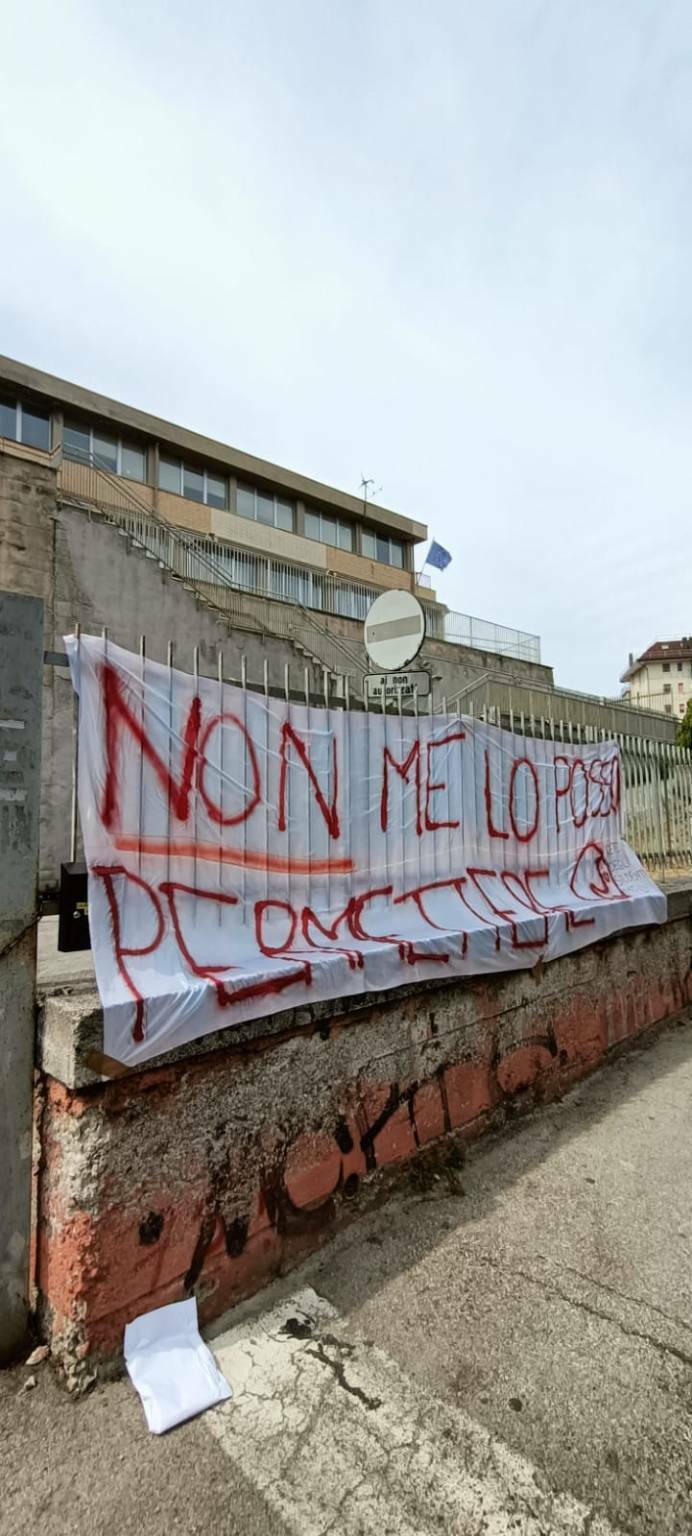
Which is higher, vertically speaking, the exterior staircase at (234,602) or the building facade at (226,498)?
the building facade at (226,498)

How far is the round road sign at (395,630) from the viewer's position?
5.02 m

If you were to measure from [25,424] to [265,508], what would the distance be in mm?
9409

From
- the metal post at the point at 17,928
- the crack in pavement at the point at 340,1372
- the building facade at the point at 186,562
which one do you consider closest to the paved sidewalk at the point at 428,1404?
the crack in pavement at the point at 340,1372

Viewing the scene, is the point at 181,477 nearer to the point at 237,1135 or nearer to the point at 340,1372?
the point at 237,1135

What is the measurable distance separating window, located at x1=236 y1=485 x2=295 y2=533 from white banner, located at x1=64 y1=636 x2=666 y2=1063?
86.9ft

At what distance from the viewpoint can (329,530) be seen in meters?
31.6

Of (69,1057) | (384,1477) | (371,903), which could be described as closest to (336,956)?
(371,903)

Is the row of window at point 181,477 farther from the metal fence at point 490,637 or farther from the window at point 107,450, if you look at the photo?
the metal fence at point 490,637

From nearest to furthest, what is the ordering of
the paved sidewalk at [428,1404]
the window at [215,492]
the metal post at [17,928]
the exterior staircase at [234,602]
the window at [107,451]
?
the paved sidewalk at [428,1404]
the metal post at [17,928]
the exterior staircase at [234,602]
the window at [107,451]
the window at [215,492]

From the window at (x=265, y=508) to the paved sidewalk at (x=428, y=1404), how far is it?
28.2 m

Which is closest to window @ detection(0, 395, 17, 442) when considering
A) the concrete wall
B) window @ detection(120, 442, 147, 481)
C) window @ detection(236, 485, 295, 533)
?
window @ detection(120, 442, 147, 481)

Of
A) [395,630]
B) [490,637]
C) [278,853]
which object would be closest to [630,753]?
[395,630]

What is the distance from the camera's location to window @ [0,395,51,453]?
890 inches

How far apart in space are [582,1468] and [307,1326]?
0.87 meters
